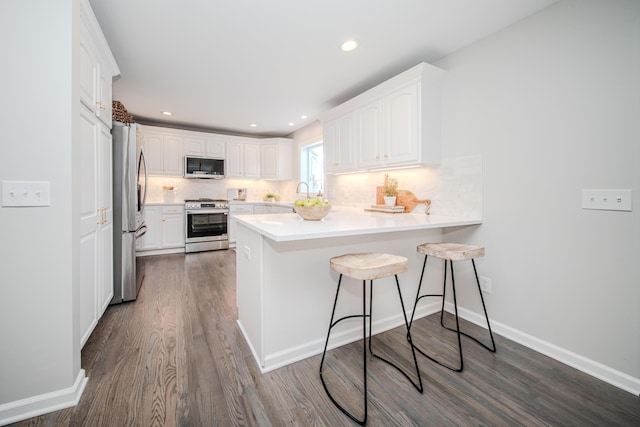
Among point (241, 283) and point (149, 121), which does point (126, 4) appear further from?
point (149, 121)

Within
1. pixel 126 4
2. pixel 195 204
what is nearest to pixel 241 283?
pixel 126 4

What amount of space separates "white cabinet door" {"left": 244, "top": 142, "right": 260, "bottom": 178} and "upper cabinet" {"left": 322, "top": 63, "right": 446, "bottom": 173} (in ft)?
9.49

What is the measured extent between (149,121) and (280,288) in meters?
4.67

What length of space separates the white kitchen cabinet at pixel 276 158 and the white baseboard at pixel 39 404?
180 inches

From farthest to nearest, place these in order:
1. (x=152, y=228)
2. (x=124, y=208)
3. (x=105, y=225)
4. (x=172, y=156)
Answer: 1. (x=172, y=156)
2. (x=152, y=228)
3. (x=124, y=208)
4. (x=105, y=225)

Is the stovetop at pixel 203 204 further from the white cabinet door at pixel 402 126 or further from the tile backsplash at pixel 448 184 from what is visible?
the white cabinet door at pixel 402 126

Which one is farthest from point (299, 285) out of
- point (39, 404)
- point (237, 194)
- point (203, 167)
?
point (237, 194)

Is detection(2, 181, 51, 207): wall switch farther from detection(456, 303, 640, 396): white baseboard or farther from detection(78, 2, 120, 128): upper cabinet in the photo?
detection(456, 303, 640, 396): white baseboard

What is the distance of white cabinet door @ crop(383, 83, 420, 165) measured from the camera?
245 cm

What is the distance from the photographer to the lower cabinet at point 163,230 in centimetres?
463

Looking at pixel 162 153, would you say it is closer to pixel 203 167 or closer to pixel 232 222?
pixel 203 167

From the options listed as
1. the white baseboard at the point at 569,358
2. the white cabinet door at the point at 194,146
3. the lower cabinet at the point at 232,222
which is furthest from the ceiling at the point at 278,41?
the white baseboard at the point at 569,358

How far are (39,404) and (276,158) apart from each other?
4.78 m

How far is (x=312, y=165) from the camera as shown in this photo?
210 inches
